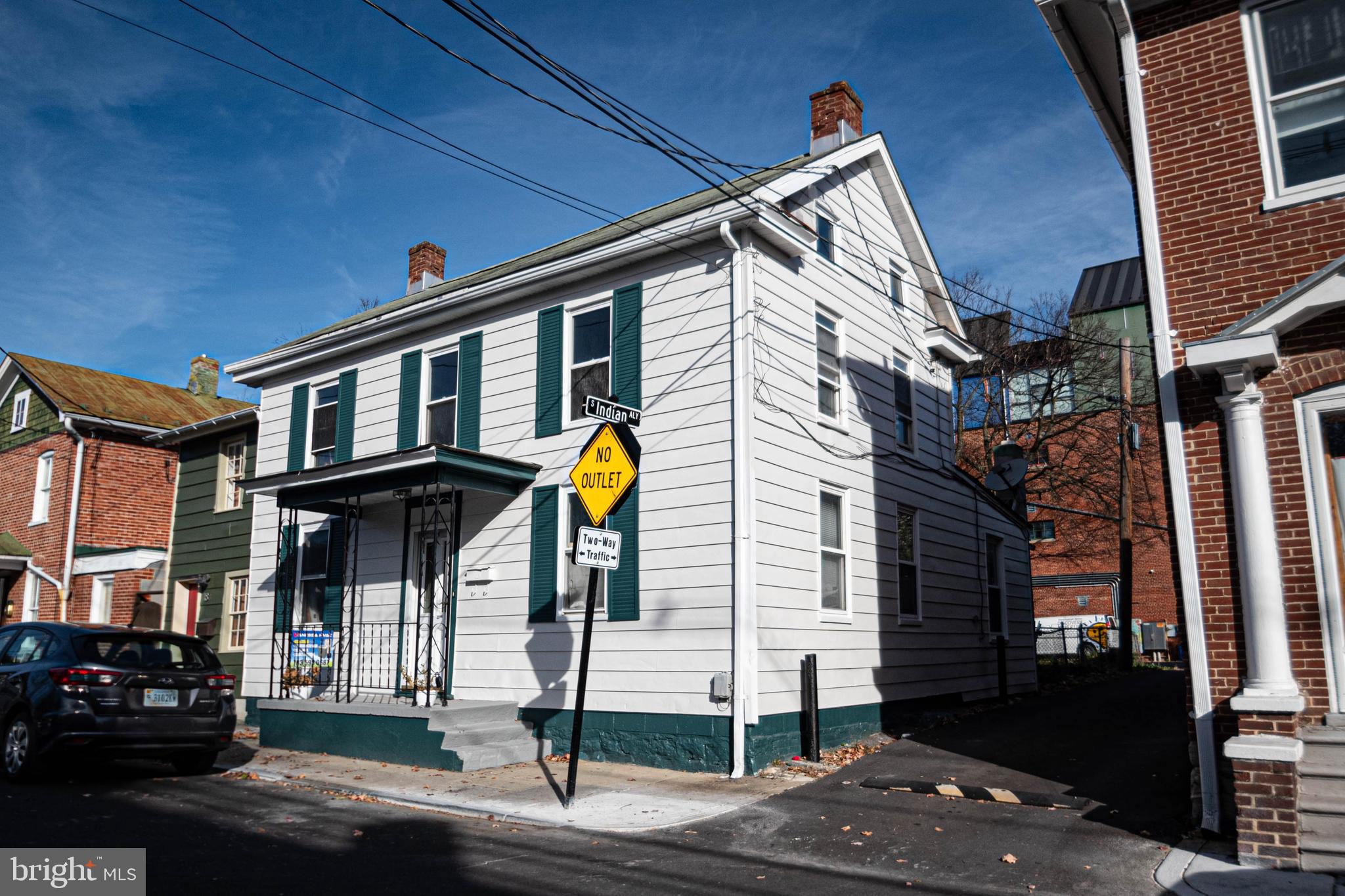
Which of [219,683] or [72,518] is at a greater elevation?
[72,518]

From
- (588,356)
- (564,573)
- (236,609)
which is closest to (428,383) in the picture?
(588,356)

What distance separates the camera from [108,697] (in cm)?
967

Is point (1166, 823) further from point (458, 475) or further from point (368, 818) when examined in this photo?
point (458, 475)

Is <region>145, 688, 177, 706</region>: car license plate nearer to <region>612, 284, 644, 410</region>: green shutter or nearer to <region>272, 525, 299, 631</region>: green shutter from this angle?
<region>272, 525, 299, 631</region>: green shutter

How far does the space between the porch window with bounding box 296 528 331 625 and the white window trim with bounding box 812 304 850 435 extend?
8011 mm

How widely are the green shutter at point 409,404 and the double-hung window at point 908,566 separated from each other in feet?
24.1

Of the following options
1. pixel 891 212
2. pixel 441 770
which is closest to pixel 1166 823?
pixel 441 770

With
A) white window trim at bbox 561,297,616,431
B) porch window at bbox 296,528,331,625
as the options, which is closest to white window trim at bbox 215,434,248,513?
porch window at bbox 296,528,331,625

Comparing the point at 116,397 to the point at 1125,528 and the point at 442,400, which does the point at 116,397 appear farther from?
the point at 1125,528

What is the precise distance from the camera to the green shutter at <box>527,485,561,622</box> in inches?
499

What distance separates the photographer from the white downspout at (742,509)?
10672 mm

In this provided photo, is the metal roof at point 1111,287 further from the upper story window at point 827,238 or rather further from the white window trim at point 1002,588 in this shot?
the upper story window at point 827,238

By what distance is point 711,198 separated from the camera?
45.4 ft

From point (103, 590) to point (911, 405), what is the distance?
1731 cm
